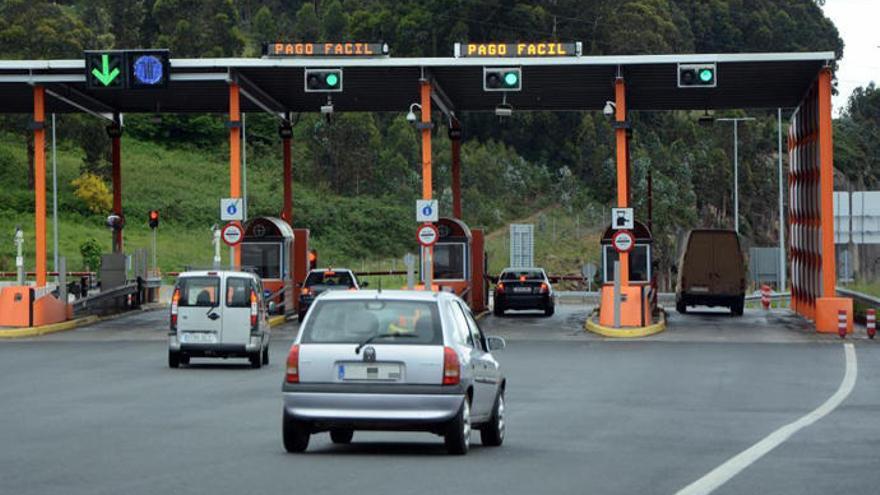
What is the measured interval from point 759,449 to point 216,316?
16.0 m

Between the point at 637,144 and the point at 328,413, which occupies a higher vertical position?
the point at 637,144

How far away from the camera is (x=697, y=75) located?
4600 centimetres

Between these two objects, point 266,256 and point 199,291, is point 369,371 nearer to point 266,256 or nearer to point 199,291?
point 199,291

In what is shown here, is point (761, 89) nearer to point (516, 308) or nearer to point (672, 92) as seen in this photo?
point (672, 92)

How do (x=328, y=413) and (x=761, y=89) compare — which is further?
(x=761, y=89)

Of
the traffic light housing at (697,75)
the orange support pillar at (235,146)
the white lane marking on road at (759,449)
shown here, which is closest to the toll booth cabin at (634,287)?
the traffic light housing at (697,75)

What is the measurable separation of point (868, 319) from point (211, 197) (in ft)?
189

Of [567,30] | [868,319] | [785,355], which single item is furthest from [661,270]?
[785,355]

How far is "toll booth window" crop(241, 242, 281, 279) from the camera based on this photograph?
176 feet

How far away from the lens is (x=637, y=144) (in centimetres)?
10762

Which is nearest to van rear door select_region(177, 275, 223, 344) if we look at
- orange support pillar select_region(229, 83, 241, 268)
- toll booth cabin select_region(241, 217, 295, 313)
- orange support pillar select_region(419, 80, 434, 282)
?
orange support pillar select_region(229, 83, 241, 268)

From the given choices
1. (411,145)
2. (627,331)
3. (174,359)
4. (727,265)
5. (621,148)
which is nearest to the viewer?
(174,359)

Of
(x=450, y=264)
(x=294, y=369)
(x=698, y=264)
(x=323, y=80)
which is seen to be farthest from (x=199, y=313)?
(x=698, y=264)

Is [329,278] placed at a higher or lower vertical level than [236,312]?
higher
